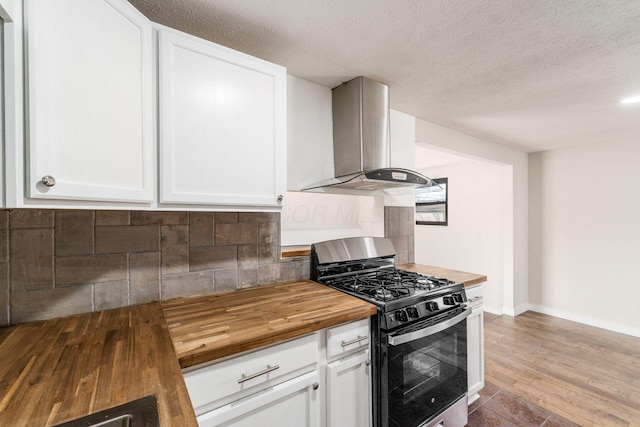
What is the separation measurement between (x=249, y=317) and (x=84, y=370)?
0.57 meters

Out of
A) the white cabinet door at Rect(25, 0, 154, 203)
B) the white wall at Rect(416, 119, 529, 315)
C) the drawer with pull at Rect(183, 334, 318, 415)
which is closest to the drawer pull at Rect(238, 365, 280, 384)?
the drawer with pull at Rect(183, 334, 318, 415)

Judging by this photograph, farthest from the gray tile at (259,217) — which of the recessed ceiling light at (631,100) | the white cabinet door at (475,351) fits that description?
the recessed ceiling light at (631,100)

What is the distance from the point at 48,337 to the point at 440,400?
75.8 inches

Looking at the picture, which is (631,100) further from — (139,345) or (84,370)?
(84,370)

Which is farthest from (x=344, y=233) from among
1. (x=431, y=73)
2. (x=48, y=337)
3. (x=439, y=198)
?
(x=439, y=198)

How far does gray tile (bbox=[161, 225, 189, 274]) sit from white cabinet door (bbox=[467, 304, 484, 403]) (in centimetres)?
190

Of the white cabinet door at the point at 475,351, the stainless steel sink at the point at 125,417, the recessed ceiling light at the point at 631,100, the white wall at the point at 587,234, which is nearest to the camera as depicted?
the stainless steel sink at the point at 125,417

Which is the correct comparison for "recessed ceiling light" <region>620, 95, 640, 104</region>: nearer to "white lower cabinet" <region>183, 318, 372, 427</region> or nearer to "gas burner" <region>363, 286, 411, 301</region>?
"gas burner" <region>363, 286, 411, 301</region>

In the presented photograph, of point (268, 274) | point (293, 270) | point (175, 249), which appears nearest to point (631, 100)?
point (293, 270)

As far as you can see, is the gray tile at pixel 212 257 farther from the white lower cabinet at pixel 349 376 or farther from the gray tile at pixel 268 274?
the white lower cabinet at pixel 349 376

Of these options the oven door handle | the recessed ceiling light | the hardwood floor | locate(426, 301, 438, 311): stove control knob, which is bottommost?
the hardwood floor

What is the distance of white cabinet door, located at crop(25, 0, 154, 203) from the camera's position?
82cm

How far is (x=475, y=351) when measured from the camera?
207 centimetres

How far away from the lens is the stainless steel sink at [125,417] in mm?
628
